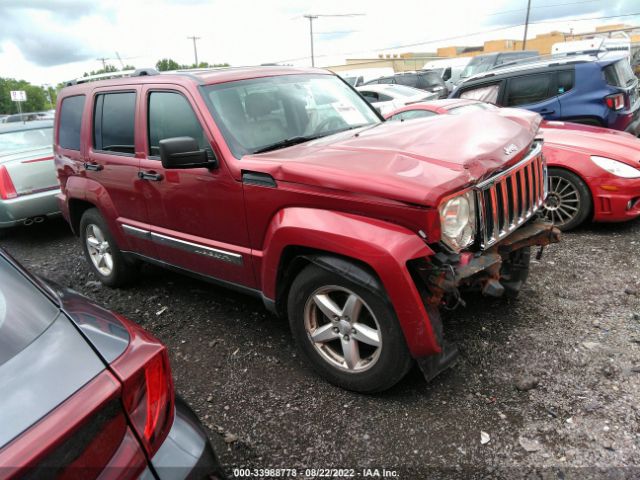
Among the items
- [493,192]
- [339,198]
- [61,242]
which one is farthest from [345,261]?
[61,242]

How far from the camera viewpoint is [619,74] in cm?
689

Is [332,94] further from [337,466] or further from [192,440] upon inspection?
[192,440]

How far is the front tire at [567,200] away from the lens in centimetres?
487

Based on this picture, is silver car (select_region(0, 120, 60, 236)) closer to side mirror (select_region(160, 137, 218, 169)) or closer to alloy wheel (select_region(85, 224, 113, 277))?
alloy wheel (select_region(85, 224, 113, 277))

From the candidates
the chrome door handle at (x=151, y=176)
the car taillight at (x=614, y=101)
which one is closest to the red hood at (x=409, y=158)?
the chrome door handle at (x=151, y=176)

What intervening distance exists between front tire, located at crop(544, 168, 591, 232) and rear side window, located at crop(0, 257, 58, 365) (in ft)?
15.5

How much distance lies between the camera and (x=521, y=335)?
3.26 meters

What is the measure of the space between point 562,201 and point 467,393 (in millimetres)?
3138

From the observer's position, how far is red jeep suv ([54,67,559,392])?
2412 mm

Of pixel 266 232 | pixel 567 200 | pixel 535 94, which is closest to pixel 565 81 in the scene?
pixel 535 94

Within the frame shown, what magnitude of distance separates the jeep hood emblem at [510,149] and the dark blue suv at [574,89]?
4.65 metres

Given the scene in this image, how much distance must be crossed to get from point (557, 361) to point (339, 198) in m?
1.76

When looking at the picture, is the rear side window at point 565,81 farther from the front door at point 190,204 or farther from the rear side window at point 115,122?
the rear side window at point 115,122

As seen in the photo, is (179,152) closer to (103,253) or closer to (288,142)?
(288,142)
